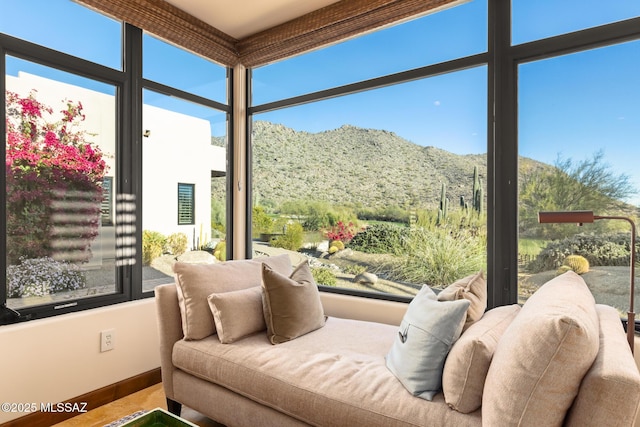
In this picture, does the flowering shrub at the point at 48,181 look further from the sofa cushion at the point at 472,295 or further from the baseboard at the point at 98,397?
the sofa cushion at the point at 472,295

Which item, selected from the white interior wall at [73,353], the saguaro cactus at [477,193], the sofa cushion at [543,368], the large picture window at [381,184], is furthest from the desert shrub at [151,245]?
the sofa cushion at [543,368]

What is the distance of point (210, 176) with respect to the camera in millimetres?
3379

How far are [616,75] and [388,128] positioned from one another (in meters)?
1.30

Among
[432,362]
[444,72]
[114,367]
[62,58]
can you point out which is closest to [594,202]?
[444,72]

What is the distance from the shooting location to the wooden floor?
2.14 metres

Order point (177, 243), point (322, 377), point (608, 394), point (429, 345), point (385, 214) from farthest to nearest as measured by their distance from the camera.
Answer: point (177, 243) < point (385, 214) < point (322, 377) < point (429, 345) < point (608, 394)

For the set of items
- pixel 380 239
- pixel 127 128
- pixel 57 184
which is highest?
pixel 127 128

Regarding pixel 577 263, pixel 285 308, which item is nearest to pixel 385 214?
pixel 285 308

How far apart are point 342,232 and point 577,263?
5.02ft

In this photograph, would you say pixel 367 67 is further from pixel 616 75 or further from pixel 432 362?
pixel 432 362

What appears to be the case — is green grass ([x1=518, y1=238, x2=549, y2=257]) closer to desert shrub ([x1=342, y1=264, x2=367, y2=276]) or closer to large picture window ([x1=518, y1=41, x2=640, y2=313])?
large picture window ([x1=518, y1=41, x2=640, y2=313])

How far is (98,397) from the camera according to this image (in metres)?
2.32

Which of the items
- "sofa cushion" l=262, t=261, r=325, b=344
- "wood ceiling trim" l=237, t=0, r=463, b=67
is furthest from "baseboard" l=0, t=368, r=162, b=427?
"wood ceiling trim" l=237, t=0, r=463, b=67

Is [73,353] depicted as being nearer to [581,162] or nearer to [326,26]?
[326,26]
